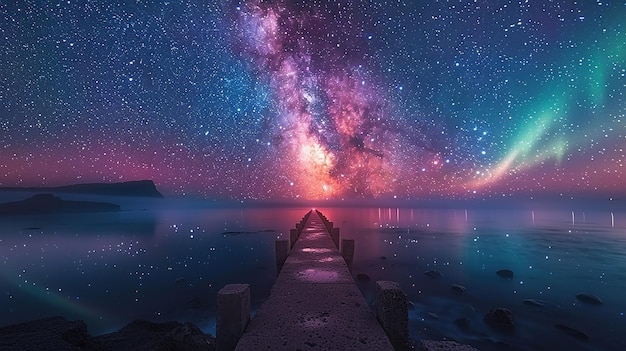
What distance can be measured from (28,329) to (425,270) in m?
28.1

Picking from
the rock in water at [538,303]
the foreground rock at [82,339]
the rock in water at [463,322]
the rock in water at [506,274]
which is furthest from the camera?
the rock in water at [506,274]

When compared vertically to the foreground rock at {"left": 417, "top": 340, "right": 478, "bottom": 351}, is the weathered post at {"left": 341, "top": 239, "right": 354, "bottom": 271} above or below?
below

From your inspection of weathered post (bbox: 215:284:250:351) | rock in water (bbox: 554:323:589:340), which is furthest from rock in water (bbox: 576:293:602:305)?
weathered post (bbox: 215:284:250:351)

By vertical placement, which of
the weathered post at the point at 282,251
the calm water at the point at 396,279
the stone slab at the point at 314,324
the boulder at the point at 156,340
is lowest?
the calm water at the point at 396,279

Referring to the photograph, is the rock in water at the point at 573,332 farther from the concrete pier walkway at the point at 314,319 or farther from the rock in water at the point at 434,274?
the concrete pier walkway at the point at 314,319

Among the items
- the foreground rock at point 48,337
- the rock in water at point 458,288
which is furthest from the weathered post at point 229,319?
the rock in water at point 458,288

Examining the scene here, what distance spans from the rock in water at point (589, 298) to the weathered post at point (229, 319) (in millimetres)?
25934

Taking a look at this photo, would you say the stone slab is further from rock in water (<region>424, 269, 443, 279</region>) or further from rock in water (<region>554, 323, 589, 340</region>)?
rock in water (<region>424, 269, 443, 279</region>)

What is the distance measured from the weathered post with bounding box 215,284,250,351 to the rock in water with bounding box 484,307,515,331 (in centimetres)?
1585

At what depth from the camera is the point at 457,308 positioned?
17422mm

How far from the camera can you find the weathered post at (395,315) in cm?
429

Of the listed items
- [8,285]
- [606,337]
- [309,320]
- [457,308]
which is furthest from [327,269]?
[8,285]

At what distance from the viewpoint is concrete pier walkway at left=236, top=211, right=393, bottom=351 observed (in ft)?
13.3

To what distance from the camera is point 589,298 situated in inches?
756
